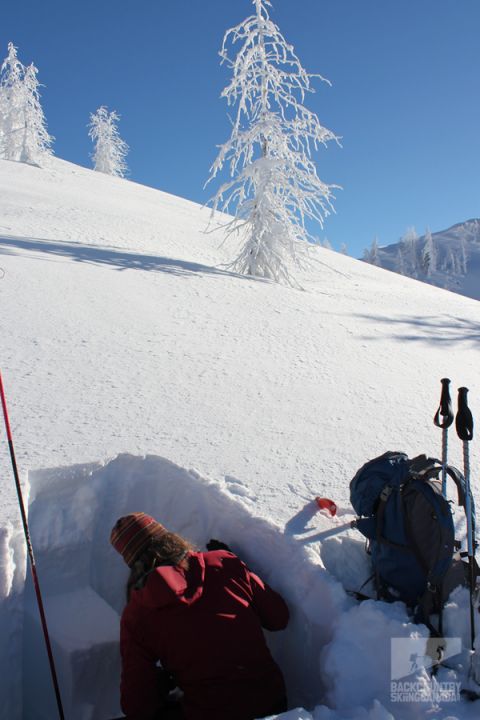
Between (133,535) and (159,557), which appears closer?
(159,557)

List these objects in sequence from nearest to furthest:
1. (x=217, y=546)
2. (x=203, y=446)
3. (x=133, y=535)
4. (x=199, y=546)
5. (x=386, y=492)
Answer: (x=133, y=535) < (x=386, y=492) < (x=217, y=546) < (x=199, y=546) < (x=203, y=446)

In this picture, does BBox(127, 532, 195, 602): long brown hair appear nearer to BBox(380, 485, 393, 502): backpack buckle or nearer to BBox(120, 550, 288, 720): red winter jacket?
BBox(120, 550, 288, 720): red winter jacket

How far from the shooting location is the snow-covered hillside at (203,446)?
286 cm

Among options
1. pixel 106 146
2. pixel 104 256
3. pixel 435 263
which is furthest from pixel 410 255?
pixel 104 256

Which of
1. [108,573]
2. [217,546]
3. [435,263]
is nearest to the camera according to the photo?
[217,546]

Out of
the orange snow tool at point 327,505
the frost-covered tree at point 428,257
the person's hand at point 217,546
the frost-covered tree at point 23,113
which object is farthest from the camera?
the frost-covered tree at point 428,257

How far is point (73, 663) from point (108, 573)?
711mm

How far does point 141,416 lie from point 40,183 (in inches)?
812

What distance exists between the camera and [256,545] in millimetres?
3143

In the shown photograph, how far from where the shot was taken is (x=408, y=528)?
107 inches

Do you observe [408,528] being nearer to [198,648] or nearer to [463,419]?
[463,419]

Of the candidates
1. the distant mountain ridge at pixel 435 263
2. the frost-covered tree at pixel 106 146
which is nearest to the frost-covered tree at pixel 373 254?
the distant mountain ridge at pixel 435 263

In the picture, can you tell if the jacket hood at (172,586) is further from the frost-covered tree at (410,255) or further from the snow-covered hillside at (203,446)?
the frost-covered tree at (410,255)
